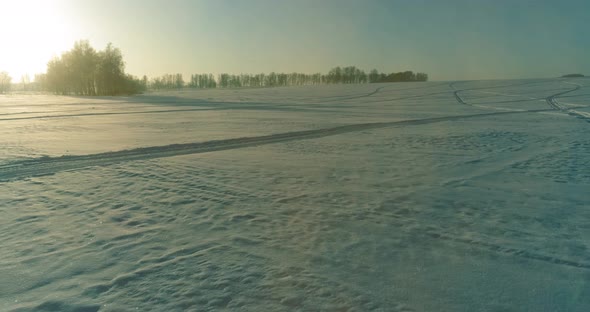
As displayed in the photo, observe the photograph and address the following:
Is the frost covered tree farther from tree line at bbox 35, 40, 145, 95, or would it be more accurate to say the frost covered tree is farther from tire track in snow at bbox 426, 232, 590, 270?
tire track in snow at bbox 426, 232, 590, 270

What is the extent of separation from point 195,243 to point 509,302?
305cm

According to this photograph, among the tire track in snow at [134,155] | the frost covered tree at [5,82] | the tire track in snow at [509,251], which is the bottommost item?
the tire track in snow at [509,251]

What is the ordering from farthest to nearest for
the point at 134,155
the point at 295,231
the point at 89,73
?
the point at 89,73, the point at 134,155, the point at 295,231

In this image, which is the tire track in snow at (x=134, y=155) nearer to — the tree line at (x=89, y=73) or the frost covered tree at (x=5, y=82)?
the tree line at (x=89, y=73)

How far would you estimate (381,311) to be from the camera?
9.50 ft

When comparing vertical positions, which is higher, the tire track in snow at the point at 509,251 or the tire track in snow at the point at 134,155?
the tire track in snow at the point at 134,155

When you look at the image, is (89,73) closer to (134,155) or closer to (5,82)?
(5,82)

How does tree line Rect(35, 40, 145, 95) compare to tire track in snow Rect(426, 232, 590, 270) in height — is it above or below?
above

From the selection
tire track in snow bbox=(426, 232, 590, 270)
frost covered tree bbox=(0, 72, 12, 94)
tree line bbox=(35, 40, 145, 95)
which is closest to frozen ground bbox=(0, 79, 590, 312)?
tire track in snow bbox=(426, 232, 590, 270)

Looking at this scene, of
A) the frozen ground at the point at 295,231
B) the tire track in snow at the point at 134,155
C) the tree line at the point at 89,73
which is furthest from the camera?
the tree line at the point at 89,73

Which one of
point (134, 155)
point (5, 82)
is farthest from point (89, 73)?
point (134, 155)

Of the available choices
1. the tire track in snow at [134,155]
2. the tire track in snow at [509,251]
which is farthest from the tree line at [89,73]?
the tire track in snow at [509,251]

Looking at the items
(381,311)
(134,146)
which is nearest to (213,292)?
(381,311)

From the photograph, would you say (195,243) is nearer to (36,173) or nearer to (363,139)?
(36,173)
